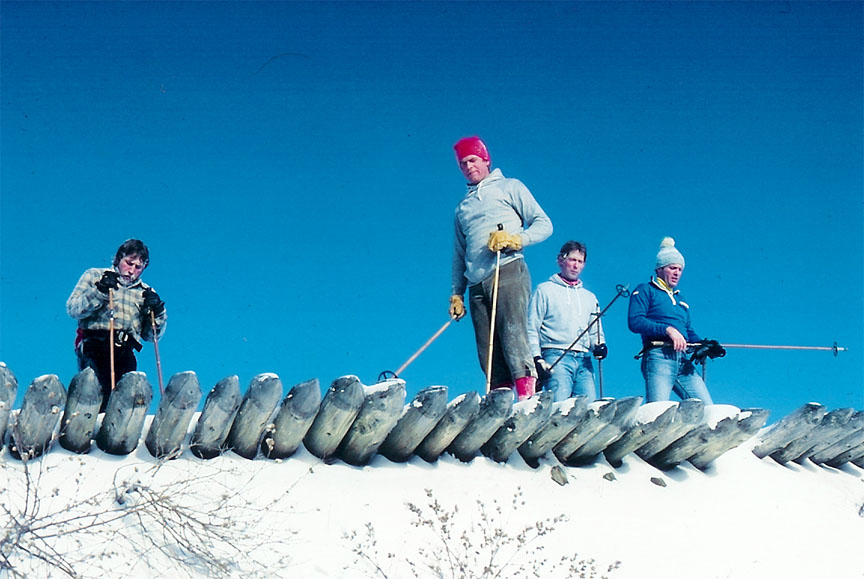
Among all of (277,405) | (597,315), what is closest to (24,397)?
(277,405)

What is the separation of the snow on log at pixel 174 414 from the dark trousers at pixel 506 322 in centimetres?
230

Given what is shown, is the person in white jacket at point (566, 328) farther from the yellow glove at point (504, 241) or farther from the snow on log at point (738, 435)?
the snow on log at point (738, 435)

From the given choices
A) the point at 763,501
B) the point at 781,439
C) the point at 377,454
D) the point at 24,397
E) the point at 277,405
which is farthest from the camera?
the point at 781,439

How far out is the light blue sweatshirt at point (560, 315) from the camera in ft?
25.3

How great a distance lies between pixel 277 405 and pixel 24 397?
140 cm

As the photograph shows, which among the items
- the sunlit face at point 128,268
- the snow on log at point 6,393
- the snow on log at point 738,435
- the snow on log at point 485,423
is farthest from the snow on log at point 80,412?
the snow on log at point 738,435

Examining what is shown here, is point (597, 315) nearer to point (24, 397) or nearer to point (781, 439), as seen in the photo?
point (781, 439)

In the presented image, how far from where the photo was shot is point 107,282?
6.32 meters

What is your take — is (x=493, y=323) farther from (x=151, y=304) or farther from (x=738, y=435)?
(x=151, y=304)

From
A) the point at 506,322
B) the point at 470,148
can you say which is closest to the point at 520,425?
the point at 506,322

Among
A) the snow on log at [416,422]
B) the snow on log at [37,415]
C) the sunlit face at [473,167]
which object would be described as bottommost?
the snow on log at [37,415]

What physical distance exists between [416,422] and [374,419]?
27cm

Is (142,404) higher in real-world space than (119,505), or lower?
higher

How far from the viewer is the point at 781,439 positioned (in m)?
7.49
